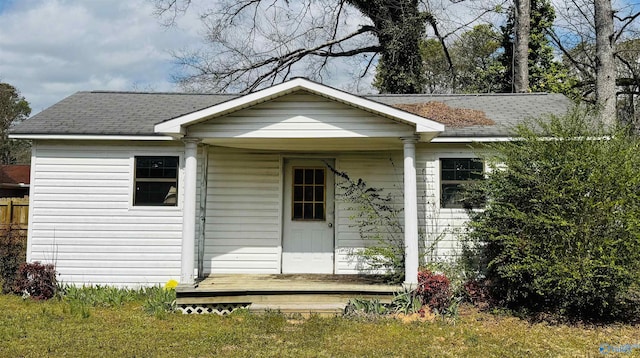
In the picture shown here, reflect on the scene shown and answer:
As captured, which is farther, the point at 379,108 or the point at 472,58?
the point at 472,58

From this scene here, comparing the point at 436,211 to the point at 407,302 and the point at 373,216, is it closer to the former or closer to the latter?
the point at 373,216

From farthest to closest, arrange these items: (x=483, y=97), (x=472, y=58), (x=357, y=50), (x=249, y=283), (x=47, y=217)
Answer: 1. (x=472, y=58)
2. (x=357, y=50)
3. (x=483, y=97)
4. (x=47, y=217)
5. (x=249, y=283)

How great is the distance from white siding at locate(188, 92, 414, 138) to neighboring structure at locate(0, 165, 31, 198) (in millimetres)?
23806

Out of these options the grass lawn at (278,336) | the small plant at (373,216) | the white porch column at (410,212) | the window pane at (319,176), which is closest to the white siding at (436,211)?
the small plant at (373,216)

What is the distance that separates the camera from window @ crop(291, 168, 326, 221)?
8.91 m

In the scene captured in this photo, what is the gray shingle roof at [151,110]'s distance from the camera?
8.23 metres

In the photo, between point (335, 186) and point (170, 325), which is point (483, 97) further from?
point (170, 325)

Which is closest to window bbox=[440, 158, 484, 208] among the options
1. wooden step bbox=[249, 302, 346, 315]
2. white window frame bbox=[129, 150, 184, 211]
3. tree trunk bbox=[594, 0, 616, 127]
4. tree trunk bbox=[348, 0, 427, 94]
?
wooden step bbox=[249, 302, 346, 315]

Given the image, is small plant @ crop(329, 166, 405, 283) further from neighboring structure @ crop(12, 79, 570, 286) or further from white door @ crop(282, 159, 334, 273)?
white door @ crop(282, 159, 334, 273)

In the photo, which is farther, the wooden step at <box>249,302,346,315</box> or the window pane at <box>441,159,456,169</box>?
the window pane at <box>441,159,456,169</box>

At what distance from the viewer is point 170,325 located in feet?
21.2

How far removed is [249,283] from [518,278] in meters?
4.34

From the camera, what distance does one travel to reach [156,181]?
845 cm

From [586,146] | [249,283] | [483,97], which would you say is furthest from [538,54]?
[249,283]
